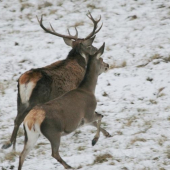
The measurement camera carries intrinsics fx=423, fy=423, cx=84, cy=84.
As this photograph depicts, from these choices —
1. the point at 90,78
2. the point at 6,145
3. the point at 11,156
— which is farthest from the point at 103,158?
the point at 6,145

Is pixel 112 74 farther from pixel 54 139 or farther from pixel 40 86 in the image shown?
pixel 54 139

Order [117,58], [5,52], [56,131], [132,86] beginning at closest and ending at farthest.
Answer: [56,131], [132,86], [117,58], [5,52]

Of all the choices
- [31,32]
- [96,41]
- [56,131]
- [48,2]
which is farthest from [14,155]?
[48,2]

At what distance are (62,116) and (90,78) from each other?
1.42 meters

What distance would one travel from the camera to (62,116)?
5664mm

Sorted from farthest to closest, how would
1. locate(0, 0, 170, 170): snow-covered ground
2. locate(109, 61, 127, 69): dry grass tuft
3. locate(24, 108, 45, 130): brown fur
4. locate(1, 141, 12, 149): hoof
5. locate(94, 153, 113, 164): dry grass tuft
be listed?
locate(109, 61, 127, 69): dry grass tuft < locate(1, 141, 12, 149): hoof < locate(0, 0, 170, 170): snow-covered ground < locate(94, 153, 113, 164): dry grass tuft < locate(24, 108, 45, 130): brown fur

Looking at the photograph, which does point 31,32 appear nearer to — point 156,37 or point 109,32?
point 109,32

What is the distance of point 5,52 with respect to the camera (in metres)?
11.1

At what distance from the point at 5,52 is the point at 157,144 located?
6.04 metres

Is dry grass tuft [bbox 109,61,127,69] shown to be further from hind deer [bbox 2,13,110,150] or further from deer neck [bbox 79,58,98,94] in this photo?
deer neck [bbox 79,58,98,94]

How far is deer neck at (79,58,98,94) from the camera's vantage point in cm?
685

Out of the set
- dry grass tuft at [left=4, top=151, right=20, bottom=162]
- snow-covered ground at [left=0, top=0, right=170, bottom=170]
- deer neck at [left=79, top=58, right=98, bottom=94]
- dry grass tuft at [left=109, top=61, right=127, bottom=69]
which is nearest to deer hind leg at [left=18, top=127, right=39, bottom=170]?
snow-covered ground at [left=0, top=0, right=170, bottom=170]

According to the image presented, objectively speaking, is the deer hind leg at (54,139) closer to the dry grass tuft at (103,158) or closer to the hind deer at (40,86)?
the dry grass tuft at (103,158)

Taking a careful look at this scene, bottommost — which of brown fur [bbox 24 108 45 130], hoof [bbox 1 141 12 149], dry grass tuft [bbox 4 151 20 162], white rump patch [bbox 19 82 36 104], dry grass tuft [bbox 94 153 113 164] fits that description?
hoof [bbox 1 141 12 149]
